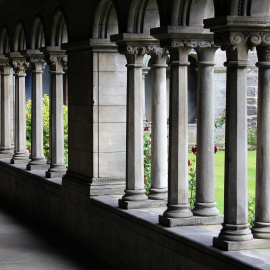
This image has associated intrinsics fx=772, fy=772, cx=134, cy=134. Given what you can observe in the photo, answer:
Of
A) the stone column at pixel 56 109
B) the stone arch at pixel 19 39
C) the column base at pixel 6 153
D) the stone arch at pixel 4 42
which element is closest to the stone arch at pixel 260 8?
the stone column at pixel 56 109

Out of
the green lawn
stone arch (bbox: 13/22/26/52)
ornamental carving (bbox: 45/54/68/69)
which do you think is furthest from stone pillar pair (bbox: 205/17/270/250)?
stone arch (bbox: 13/22/26/52)

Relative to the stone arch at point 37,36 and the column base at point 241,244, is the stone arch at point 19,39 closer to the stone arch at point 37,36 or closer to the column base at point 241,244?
the stone arch at point 37,36

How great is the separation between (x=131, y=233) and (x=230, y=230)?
1.86 m

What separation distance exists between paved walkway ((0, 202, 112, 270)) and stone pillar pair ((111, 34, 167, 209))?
2.98ft

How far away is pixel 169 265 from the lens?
6867mm

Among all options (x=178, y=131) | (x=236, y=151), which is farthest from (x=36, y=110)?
(x=236, y=151)

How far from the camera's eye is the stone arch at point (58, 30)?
1042cm

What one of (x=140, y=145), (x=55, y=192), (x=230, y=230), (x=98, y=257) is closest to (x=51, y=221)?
(x=55, y=192)

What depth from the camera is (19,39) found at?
12734 millimetres

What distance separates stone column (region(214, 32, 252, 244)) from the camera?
19.8 feet

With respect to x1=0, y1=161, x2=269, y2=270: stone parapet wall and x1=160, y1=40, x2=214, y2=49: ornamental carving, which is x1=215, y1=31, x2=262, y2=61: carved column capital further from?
x1=0, y1=161, x2=269, y2=270: stone parapet wall

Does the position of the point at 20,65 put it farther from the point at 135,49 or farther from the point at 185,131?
the point at 185,131

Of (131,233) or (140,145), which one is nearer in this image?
(131,233)

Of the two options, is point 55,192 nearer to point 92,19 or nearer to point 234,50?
point 92,19
